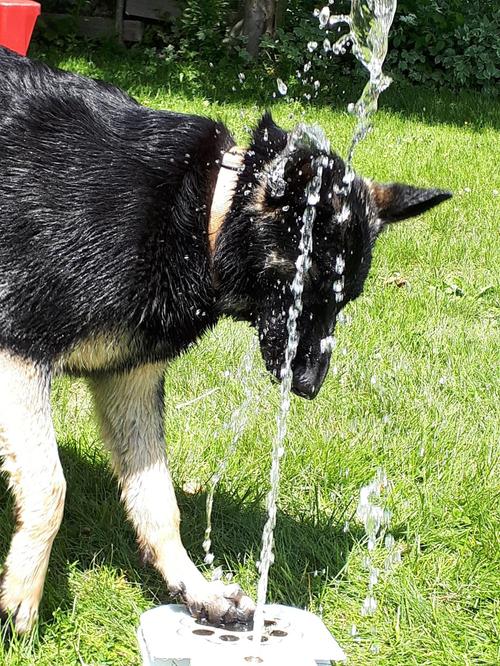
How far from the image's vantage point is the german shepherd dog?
2654mm

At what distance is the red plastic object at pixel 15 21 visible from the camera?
537cm

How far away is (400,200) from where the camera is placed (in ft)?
10.3

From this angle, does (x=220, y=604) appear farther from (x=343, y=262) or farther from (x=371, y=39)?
(x=371, y=39)

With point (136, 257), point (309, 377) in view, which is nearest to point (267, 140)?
point (136, 257)

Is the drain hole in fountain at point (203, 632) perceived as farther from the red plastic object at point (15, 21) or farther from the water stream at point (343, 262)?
the red plastic object at point (15, 21)

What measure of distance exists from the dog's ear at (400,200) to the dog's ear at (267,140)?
391 mm

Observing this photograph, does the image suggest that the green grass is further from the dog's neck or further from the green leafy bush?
the green leafy bush

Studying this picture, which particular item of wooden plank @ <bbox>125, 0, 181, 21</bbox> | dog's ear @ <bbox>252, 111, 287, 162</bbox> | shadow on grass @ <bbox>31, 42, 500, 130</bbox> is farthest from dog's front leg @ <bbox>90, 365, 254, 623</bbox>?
wooden plank @ <bbox>125, 0, 181, 21</bbox>

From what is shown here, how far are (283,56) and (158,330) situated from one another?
8.78 m

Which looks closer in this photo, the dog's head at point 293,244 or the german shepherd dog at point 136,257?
the german shepherd dog at point 136,257

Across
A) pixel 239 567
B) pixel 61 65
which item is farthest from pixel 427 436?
pixel 61 65

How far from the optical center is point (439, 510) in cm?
338

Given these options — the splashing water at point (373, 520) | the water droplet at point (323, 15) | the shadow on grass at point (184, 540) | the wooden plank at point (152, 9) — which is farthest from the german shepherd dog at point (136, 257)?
the wooden plank at point (152, 9)

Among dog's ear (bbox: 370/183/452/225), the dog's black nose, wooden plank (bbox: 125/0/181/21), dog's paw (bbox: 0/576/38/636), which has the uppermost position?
dog's ear (bbox: 370/183/452/225)
